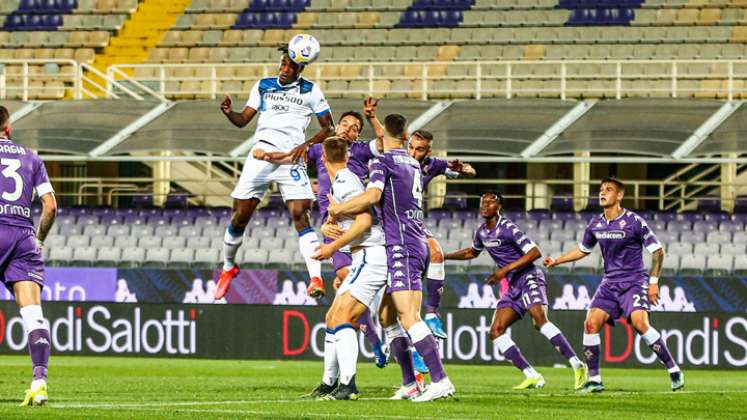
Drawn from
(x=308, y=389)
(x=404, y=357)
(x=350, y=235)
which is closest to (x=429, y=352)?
(x=404, y=357)

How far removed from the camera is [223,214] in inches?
1168

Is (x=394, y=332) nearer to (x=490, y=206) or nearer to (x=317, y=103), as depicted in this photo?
(x=317, y=103)

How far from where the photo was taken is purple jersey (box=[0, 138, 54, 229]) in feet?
37.5

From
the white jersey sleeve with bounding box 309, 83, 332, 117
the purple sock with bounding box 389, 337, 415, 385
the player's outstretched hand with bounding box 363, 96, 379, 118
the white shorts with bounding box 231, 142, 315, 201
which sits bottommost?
the purple sock with bounding box 389, 337, 415, 385

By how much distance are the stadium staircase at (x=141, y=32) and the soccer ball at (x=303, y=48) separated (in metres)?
24.9

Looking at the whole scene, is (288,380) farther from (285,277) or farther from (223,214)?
(223,214)

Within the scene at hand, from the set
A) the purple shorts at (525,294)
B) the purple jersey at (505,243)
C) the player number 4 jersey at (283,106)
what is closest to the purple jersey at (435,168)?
the purple jersey at (505,243)

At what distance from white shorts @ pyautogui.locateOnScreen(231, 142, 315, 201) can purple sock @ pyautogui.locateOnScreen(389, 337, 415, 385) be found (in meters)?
2.20

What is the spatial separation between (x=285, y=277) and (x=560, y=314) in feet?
17.5

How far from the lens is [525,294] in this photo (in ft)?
53.9

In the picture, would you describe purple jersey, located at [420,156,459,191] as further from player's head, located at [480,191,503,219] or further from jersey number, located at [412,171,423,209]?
jersey number, located at [412,171,423,209]

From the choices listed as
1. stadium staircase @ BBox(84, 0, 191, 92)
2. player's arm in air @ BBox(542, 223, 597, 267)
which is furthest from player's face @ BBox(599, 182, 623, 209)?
stadium staircase @ BBox(84, 0, 191, 92)

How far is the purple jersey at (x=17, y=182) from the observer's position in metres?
11.4

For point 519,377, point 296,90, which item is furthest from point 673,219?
point 296,90
